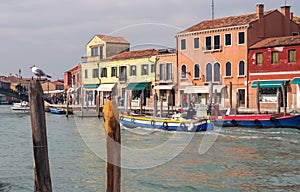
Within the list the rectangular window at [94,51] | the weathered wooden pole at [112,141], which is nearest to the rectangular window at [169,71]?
the rectangular window at [94,51]

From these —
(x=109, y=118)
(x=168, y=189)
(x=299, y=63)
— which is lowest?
(x=168, y=189)

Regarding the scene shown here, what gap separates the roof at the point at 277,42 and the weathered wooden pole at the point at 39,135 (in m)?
19.1

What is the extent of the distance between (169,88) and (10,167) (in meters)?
18.5

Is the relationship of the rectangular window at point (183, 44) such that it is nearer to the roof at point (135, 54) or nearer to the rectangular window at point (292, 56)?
the roof at point (135, 54)

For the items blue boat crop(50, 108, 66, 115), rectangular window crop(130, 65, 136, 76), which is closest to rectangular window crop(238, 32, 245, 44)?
rectangular window crop(130, 65, 136, 76)

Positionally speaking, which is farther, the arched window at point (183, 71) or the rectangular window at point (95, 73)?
the rectangular window at point (95, 73)

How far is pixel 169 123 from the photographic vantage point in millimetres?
18641

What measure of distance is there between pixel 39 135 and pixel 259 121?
46.8 ft

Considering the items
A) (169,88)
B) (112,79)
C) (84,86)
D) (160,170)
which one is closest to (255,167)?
(160,170)

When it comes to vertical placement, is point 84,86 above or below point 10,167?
above

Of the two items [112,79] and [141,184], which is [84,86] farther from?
[141,184]

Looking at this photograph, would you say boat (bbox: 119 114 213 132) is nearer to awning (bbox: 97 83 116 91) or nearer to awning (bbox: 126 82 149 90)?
awning (bbox: 126 82 149 90)

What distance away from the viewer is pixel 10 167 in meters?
11.1

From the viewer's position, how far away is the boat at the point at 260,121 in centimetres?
1864
